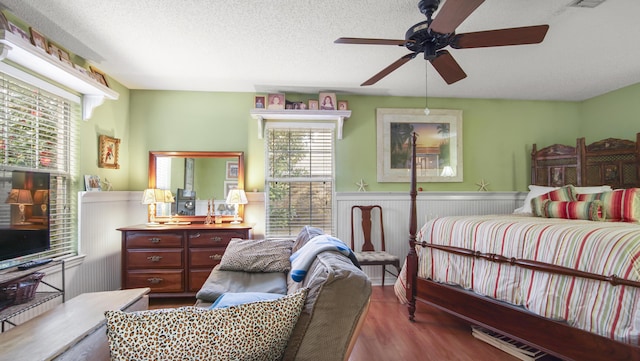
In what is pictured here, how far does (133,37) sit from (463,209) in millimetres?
4038

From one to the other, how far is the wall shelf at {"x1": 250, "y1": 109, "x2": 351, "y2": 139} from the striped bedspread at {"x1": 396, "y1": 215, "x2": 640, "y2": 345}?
1.75 m

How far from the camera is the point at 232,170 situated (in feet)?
12.0

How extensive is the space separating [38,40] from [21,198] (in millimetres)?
1204

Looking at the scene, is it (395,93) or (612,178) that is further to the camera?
(395,93)

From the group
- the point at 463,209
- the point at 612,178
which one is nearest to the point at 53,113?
the point at 463,209

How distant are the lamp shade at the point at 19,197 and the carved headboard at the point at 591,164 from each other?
16.9 feet

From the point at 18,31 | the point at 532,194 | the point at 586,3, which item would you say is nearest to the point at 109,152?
the point at 18,31

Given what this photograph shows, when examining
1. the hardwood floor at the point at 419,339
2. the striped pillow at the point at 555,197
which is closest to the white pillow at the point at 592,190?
the striped pillow at the point at 555,197

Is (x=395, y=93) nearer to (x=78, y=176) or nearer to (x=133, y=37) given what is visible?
(x=133, y=37)

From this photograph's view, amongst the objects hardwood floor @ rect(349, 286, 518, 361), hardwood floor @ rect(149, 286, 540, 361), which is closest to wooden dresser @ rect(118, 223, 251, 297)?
hardwood floor @ rect(149, 286, 540, 361)

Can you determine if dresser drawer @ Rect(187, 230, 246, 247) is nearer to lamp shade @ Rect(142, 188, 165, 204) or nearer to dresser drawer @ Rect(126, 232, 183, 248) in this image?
dresser drawer @ Rect(126, 232, 183, 248)

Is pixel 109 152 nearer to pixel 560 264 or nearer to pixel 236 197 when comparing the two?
pixel 236 197

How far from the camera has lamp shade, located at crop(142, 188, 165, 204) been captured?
3.36 meters

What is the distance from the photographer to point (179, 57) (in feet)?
9.04
